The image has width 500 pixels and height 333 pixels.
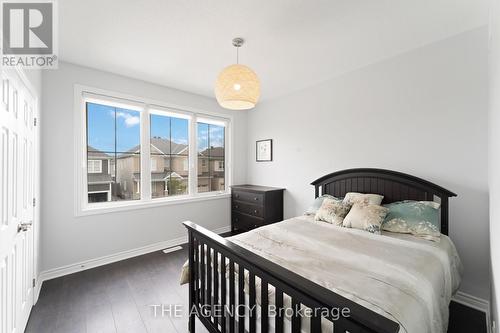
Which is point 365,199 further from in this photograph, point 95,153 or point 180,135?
point 95,153

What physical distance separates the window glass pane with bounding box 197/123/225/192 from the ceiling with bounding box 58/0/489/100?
4.67ft

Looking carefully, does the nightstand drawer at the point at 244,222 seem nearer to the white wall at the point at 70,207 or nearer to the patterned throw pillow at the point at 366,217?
the white wall at the point at 70,207

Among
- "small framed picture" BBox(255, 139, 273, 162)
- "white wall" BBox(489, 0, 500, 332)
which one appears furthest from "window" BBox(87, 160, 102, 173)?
"white wall" BBox(489, 0, 500, 332)

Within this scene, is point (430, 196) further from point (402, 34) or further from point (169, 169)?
point (169, 169)

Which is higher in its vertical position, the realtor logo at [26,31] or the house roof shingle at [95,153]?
the realtor logo at [26,31]

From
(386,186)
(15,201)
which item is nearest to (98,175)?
(15,201)

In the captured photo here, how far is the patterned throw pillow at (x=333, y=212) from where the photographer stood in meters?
2.37

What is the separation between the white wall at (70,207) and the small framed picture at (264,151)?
1.92 meters

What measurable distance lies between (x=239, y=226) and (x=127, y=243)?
1.84m

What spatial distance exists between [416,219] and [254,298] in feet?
5.95

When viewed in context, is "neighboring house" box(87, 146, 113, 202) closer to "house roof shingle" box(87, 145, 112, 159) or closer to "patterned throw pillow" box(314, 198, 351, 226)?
"house roof shingle" box(87, 145, 112, 159)

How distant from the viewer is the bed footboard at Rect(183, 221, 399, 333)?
2.51ft

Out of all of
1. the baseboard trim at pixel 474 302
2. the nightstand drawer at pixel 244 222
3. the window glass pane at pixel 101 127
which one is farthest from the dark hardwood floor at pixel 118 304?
the window glass pane at pixel 101 127

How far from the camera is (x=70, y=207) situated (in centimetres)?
267
